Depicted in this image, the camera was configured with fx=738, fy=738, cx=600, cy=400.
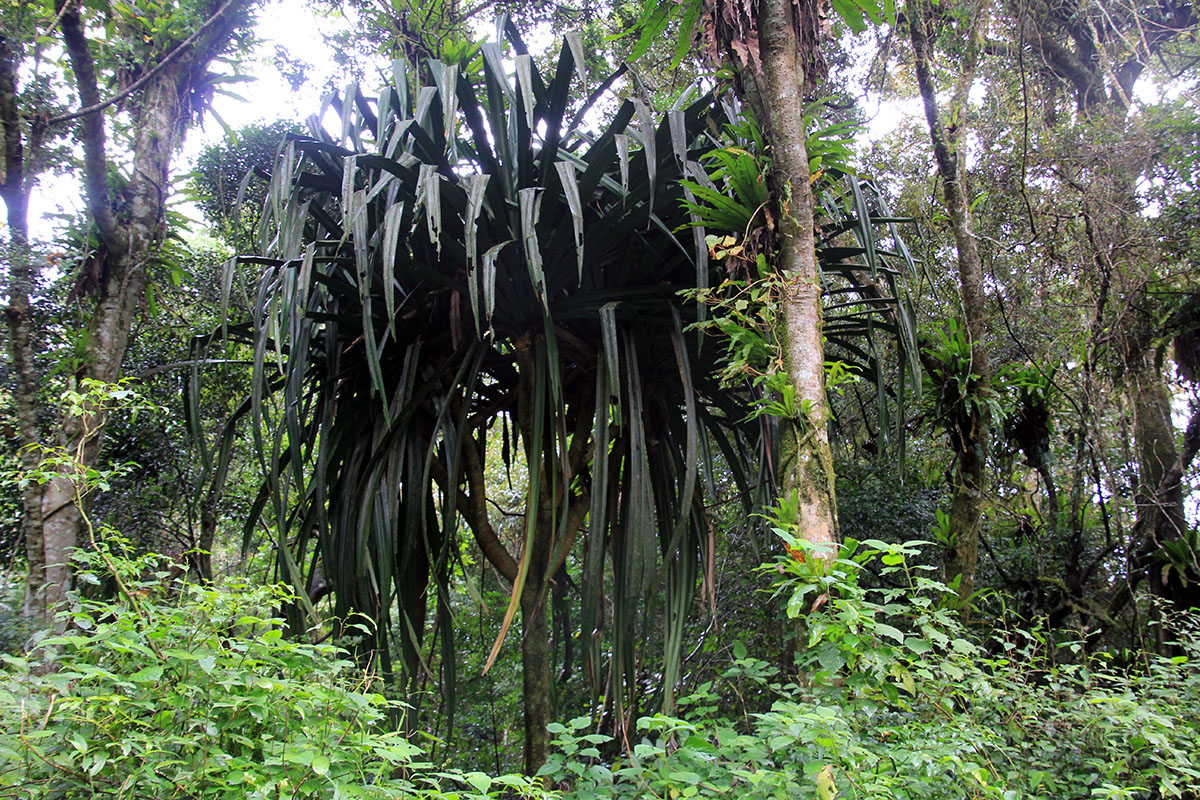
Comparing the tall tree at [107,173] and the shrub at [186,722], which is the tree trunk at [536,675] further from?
the tall tree at [107,173]

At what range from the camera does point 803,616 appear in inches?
49.2

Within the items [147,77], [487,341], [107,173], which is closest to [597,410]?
[487,341]

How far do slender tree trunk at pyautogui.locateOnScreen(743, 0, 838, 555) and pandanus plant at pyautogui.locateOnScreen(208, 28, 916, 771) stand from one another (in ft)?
0.73

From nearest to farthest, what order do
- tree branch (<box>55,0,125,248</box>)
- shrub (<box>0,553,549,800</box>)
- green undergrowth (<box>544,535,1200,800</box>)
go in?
shrub (<box>0,553,549,800</box>) < green undergrowth (<box>544,535,1200,800</box>) < tree branch (<box>55,0,125,248</box>)

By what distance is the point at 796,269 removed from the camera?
1715mm

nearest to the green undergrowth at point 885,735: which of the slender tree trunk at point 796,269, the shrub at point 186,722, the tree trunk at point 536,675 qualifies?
the slender tree trunk at point 796,269

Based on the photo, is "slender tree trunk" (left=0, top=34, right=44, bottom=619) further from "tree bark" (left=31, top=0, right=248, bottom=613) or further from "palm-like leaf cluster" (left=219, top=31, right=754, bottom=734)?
"palm-like leaf cluster" (left=219, top=31, right=754, bottom=734)

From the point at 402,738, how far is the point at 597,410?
0.90 metres

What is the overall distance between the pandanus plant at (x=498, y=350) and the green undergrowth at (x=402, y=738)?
450mm

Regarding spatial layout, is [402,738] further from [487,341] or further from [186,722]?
[487,341]

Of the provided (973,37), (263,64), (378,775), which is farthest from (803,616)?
(263,64)

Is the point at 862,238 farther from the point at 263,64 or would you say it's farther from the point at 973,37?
the point at 263,64

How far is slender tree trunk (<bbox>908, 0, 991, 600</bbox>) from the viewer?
2.81m

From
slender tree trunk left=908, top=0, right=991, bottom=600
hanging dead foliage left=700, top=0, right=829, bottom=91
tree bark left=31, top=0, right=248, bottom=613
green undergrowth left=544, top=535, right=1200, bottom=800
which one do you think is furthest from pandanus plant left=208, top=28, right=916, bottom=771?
slender tree trunk left=908, top=0, right=991, bottom=600
